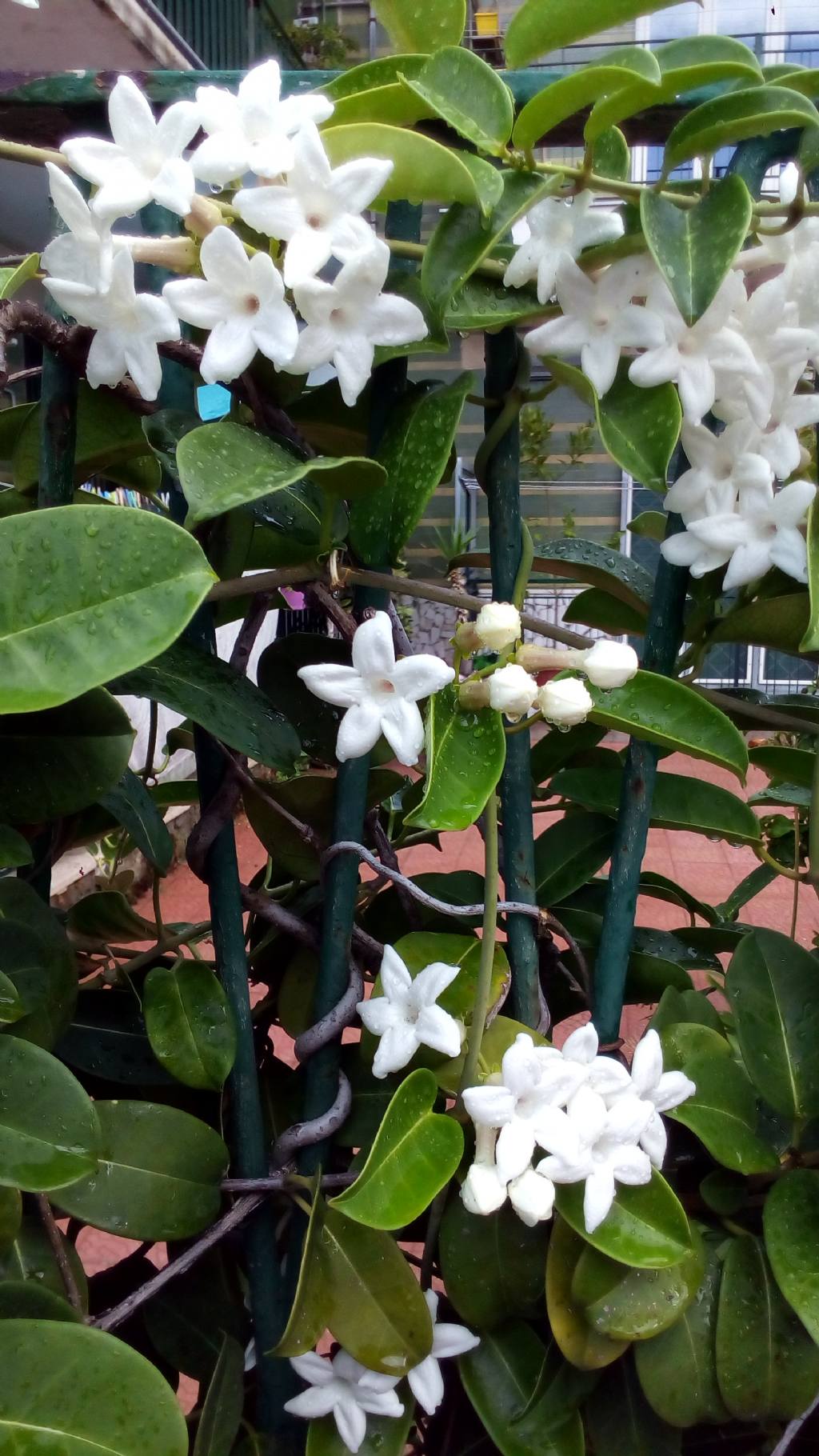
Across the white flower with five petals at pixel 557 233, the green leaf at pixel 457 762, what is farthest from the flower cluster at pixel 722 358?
the green leaf at pixel 457 762

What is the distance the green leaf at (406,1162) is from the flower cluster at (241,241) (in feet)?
0.79

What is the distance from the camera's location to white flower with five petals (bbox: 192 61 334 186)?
1.00ft

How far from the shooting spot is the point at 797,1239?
1.26ft

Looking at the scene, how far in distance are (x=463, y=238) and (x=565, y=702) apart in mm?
155

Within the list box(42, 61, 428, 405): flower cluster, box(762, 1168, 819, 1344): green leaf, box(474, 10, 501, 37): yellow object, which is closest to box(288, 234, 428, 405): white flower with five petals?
box(42, 61, 428, 405): flower cluster

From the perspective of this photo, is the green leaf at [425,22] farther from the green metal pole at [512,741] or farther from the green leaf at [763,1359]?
the green leaf at [763,1359]

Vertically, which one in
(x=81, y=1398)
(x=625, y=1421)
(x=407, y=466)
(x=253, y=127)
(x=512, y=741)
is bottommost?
(x=625, y=1421)

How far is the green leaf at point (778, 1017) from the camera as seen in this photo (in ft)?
1.38

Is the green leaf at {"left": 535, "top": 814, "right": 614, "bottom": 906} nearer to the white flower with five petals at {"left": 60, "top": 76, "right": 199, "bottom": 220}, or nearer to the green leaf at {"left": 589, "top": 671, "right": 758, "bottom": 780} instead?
the green leaf at {"left": 589, "top": 671, "right": 758, "bottom": 780}

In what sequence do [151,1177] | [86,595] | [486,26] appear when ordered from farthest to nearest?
[486,26], [151,1177], [86,595]

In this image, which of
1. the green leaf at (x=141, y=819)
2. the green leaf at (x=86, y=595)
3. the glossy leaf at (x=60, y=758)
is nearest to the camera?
the green leaf at (x=86, y=595)

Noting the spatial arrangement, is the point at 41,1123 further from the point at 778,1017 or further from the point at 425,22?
the point at 425,22

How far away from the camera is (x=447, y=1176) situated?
342mm

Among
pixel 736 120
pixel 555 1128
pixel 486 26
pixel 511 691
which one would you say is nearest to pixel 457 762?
pixel 511 691
